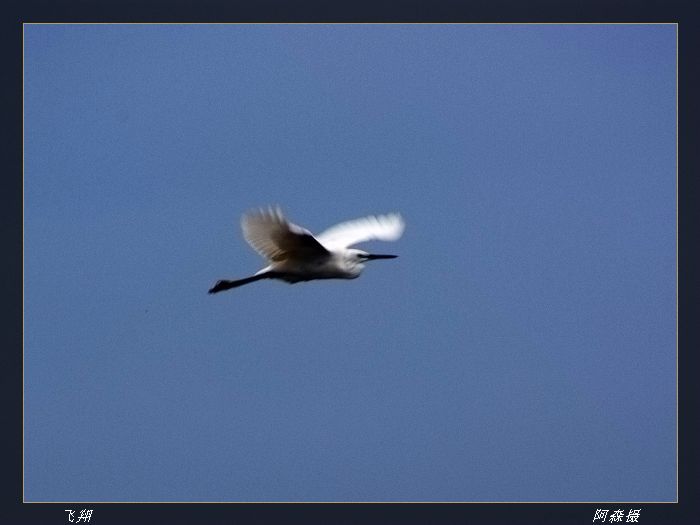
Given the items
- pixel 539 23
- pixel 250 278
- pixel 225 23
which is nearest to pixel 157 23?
pixel 225 23

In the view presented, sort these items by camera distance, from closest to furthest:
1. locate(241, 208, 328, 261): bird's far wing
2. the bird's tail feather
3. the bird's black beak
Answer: locate(241, 208, 328, 261): bird's far wing → the bird's tail feather → the bird's black beak

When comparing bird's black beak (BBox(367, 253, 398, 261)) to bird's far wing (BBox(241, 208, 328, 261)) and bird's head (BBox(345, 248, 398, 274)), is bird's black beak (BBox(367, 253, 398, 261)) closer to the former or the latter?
bird's head (BBox(345, 248, 398, 274))

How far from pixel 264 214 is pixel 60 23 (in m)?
3.97

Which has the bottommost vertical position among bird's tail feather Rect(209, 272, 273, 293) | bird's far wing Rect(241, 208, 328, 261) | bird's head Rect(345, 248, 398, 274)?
bird's tail feather Rect(209, 272, 273, 293)

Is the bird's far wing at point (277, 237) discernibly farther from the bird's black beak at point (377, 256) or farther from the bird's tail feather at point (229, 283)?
the bird's black beak at point (377, 256)

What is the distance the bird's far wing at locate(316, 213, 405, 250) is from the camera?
10991 millimetres

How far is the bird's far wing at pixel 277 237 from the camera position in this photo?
8.42m

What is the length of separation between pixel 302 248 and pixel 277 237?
36 centimetres

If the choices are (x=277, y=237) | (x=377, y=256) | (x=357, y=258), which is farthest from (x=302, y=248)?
(x=377, y=256)

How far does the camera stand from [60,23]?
1066 cm

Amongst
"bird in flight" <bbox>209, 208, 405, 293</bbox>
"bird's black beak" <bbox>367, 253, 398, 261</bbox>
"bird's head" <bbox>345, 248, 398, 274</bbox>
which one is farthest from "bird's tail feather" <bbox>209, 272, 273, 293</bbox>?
"bird's black beak" <bbox>367, 253, 398, 261</bbox>

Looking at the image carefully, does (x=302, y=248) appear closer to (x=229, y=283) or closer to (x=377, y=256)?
(x=229, y=283)

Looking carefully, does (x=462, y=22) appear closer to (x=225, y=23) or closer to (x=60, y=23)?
(x=225, y=23)

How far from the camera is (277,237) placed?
29.2ft
